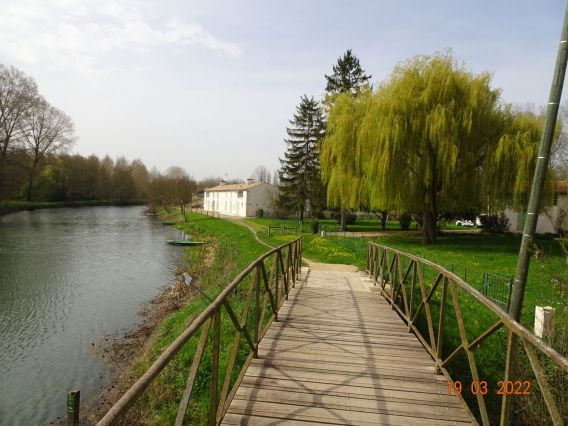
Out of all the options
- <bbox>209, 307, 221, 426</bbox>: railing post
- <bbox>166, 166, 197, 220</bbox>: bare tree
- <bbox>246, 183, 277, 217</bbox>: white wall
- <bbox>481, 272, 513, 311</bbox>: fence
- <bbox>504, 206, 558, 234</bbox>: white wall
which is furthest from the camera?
<bbox>166, 166, 197, 220</bbox>: bare tree

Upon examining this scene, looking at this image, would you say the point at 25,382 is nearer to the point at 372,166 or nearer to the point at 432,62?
the point at 372,166

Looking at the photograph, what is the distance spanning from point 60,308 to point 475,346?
1284cm

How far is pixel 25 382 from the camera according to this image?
8.04 meters

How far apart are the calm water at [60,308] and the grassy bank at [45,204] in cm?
2264

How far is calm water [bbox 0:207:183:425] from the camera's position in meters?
7.82

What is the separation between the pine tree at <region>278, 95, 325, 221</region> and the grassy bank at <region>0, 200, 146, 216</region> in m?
31.9

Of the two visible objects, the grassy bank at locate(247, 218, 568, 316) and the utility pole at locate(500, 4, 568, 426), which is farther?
the grassy bank at locate(247, 218, 568, 316)

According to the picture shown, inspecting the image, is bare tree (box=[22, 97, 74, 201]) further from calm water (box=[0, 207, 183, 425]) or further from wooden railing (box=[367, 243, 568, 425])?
wooden railing (box=[367, 243, 568, 425])

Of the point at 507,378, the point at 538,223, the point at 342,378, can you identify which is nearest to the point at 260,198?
the point at 538,223

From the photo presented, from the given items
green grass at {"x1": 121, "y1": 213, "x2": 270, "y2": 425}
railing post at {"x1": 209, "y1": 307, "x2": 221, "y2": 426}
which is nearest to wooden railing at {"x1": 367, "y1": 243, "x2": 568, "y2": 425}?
railing post at {"x1": 209, "y1": 307, "x2": 221, "y2": 426}

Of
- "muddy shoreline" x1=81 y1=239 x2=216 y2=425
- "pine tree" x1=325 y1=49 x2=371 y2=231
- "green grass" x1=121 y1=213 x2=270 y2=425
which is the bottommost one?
"muddy shoreline" x1=81 y1=239 x2=216 y2=425

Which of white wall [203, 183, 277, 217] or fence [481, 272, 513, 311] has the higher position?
white wall [203, 183, 277, 217]

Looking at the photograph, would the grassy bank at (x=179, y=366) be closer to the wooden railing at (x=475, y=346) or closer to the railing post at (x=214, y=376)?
the railing post at (x=214, y=376)

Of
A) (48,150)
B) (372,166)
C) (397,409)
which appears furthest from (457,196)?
(48,150)
